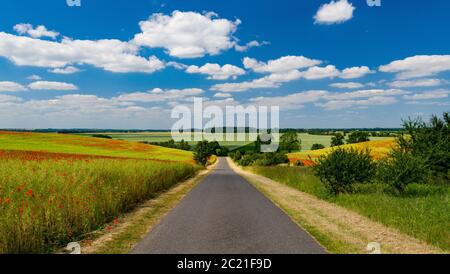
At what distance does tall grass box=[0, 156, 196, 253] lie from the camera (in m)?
7.10

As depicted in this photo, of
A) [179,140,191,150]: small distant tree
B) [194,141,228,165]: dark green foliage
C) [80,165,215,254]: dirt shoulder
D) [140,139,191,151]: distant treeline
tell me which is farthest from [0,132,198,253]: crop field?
[179,140,191,150]: small distant tree

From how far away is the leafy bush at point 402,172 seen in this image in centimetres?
1658

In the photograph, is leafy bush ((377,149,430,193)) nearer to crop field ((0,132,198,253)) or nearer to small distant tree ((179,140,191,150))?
crop field ((0,132,198,253))

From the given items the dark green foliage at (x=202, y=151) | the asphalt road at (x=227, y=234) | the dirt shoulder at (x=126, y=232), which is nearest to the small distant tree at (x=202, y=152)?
the dark green foliage at (x=202, y=151)

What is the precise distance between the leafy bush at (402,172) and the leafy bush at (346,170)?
0.66 metres

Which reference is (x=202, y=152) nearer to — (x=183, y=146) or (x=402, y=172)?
(x=183, y=146)

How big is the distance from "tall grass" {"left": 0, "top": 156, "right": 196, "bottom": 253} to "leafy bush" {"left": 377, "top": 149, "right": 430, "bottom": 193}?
11635 millimetres

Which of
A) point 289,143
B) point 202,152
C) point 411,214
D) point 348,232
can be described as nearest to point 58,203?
point 348,232

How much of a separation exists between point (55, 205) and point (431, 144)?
20822mm

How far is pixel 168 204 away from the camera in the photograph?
14172mm

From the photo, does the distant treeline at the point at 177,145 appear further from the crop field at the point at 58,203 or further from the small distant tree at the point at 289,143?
the crop field at the point at 58,203
